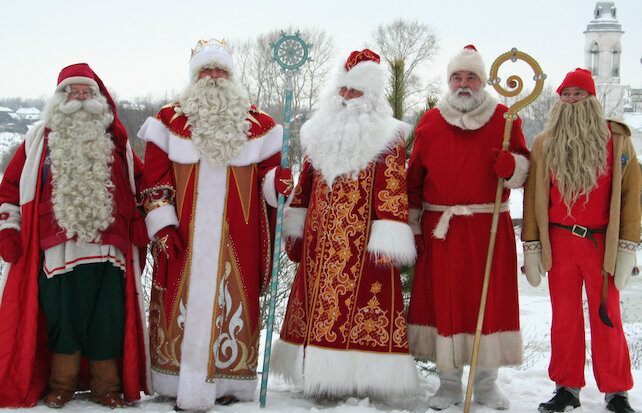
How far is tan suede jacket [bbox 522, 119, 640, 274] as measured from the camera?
3818 mm

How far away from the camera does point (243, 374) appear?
4.04 metres

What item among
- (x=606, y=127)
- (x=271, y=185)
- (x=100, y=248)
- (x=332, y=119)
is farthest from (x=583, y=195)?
(x=100, y=248)

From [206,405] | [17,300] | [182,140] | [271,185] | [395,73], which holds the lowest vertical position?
[206,405]

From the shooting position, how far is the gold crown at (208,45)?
409 centimetres

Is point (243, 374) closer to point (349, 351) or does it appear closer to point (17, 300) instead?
point (349, 351)

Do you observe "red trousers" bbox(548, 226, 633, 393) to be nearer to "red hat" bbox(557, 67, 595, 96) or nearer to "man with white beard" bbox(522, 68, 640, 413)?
"man with white beard" bbox(522, 68, 640, 413)

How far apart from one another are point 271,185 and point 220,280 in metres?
0.67

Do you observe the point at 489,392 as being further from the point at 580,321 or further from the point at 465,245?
the point at 465,245

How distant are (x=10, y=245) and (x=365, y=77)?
2.36 metres

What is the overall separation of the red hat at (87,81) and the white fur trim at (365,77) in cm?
145

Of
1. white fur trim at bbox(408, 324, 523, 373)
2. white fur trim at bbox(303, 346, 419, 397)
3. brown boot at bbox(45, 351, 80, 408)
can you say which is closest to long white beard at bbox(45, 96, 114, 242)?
brown boot at bbox(45, 351, 80, 408)

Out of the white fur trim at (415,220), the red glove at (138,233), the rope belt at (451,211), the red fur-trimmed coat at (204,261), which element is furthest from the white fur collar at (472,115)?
the red glove at (138,233)

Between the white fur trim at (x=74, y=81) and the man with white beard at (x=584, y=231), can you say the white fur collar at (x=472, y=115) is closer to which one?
the man with white beard at (x=584, y=231)

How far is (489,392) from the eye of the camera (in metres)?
4.09
